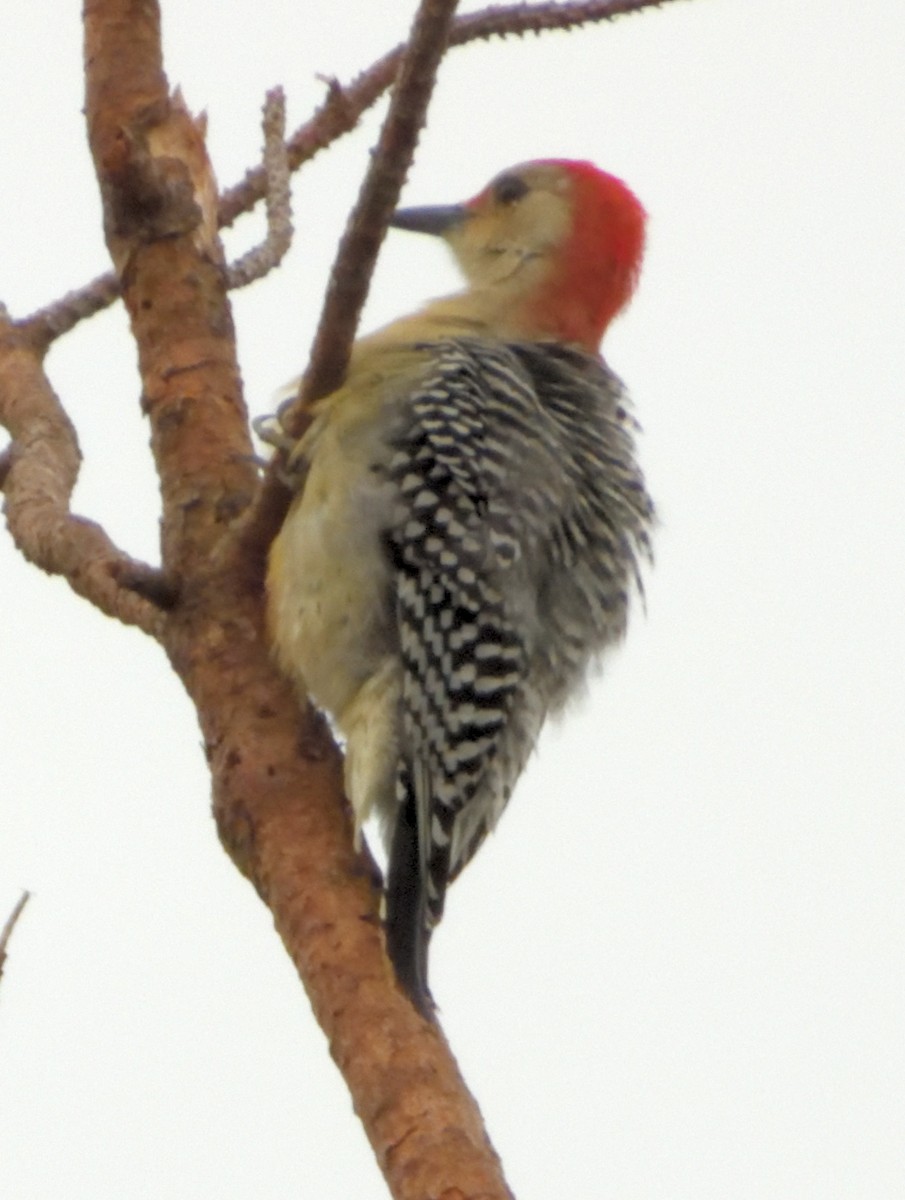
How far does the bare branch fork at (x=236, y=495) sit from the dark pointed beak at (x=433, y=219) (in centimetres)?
122

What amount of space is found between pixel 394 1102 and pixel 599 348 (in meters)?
2.95

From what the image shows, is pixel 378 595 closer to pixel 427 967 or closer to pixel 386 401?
pixel 386 401

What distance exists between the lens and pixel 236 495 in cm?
367

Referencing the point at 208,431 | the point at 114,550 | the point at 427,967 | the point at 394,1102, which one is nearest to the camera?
the point at 394,1102

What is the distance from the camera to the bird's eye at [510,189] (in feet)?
17.7

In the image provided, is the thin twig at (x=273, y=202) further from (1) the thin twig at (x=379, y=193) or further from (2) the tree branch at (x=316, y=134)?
(1) the thin twig at (x=379, y=193)

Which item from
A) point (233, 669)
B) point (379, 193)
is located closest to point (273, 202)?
point (233, 669)

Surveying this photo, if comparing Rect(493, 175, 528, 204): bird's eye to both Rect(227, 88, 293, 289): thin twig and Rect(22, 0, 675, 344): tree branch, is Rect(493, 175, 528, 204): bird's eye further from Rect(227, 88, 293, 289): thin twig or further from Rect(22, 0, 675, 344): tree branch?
Rect(227, 88, 293, 289): thin twig

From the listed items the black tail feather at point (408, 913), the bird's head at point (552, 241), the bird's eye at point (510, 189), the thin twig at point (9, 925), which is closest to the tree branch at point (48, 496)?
the black tail feather at point (408, 913)

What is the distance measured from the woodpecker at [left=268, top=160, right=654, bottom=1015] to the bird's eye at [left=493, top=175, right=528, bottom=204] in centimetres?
105

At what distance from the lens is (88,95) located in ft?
13.3

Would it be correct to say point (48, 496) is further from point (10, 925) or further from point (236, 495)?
point (10, 925)

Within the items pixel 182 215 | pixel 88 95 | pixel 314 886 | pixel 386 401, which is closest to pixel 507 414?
pixel 386 401

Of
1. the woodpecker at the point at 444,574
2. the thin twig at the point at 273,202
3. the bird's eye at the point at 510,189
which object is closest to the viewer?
the woodpecker at the point at 444,574
